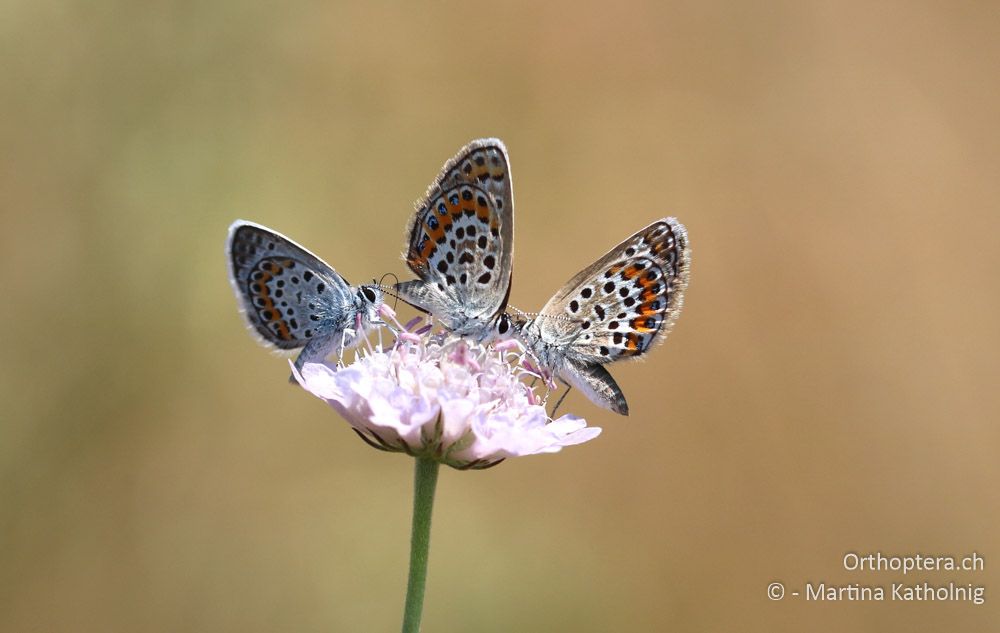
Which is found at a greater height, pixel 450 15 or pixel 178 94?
pixel 450 15

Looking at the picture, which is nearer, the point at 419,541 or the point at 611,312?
the point at 419,541

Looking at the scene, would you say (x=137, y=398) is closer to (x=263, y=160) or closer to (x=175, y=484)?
(x=175, y=484)

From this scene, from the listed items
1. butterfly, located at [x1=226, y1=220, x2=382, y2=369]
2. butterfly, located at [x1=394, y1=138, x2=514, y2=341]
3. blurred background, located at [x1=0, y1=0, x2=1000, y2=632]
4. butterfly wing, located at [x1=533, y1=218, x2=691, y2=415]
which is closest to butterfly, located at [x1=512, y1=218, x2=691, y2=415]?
butterfly wing, located at [x1=533, y1=218, x2=691, y2=415]

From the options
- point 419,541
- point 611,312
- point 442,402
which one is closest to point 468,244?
point 611,312

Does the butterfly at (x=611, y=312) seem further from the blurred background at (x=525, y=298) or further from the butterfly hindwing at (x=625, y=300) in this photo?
the blurred background at (x=525, y=298)

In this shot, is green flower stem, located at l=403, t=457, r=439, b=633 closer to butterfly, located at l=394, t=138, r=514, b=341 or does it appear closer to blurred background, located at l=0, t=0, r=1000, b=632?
butterfly, located at l=394, t=138, r=514, b=341

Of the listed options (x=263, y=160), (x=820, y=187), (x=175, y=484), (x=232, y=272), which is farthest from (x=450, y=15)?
(x=232, y=272)

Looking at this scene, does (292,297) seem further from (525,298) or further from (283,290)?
(525,298)
